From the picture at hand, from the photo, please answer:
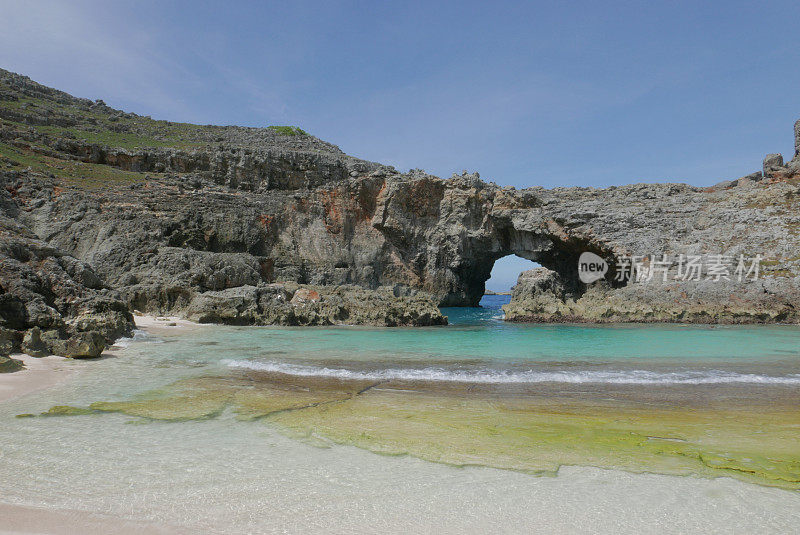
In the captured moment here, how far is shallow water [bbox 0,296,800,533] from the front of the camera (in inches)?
136

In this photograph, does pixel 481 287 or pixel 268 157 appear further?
pixel 481 287

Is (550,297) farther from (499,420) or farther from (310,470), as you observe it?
(310,470)

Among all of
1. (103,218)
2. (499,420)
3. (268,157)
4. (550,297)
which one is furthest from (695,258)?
(103,218)

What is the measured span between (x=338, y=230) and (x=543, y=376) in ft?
104

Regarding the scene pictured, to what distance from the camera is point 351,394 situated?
7902 millimetres

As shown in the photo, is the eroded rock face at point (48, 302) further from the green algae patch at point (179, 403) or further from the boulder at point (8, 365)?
the green algae patch at point (179, 403)

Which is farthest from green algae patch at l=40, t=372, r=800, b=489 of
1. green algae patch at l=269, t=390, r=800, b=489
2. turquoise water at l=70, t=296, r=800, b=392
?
turquoise water at l=70, t=296, r=800, b=392

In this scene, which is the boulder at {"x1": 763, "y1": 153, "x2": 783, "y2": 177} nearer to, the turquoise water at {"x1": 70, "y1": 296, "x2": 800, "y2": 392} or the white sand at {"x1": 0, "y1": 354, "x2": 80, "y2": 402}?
the turquoise water at {"x1": 70, "y1": 296, "x2": 800, "y2": 392}

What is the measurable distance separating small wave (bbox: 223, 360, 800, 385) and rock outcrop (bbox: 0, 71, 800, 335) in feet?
27.7

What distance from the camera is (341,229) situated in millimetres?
39562

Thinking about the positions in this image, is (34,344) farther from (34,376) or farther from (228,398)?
(228,398)

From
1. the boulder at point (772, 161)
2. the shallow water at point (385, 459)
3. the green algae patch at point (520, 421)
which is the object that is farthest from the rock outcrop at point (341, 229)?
the shallow water at point (385, 459)

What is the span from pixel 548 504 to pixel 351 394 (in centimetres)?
472

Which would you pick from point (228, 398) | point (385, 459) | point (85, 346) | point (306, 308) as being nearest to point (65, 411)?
point (228, 398)
